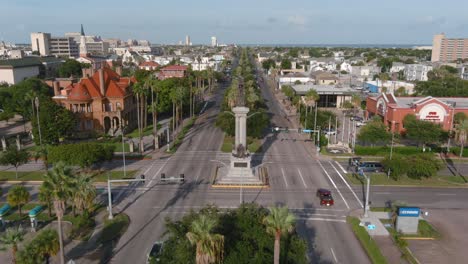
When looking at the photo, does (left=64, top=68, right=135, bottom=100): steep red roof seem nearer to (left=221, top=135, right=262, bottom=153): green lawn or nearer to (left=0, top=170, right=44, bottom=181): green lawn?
(left=0, top=170, right=44, bottom=181): green lawn

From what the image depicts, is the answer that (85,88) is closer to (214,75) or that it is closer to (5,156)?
(5,156)

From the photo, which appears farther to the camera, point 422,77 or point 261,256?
point 422,77

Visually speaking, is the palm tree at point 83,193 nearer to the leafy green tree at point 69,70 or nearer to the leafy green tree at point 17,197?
the leafy green tree at point 17,197

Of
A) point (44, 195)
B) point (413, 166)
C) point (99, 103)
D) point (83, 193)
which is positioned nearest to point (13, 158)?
point (44, 195)

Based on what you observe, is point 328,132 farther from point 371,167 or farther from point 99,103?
point 99,103

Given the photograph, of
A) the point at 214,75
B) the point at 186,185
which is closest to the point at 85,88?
the point at 186,185
